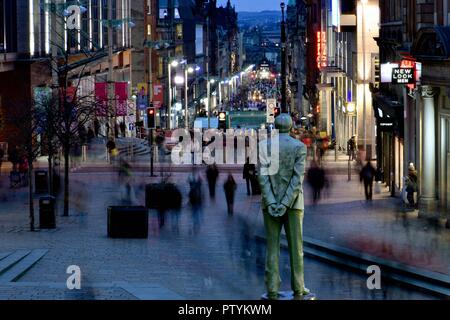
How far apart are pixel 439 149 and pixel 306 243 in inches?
345

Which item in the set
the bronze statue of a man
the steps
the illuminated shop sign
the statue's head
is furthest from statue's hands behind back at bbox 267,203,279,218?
the illuminated shop sign

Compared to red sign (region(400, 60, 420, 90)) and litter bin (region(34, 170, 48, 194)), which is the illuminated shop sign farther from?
litter bin (region(34, 170, 48, 194))

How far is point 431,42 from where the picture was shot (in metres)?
33.7

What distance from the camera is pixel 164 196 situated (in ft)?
126

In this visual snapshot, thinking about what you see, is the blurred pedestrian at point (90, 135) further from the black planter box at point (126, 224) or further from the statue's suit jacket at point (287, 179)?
the statue's suit jacket at point (287, 179)

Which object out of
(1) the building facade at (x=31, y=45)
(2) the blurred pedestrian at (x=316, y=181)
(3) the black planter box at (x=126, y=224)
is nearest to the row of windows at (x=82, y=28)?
(1) the building facade at (x=31, y=45)

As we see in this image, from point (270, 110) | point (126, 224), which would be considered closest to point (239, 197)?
point (126, 224)

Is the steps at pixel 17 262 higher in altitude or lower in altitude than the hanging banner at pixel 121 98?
lower

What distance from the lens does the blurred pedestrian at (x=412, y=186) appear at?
37406mm

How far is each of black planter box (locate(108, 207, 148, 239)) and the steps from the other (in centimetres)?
347

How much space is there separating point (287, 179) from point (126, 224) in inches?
574

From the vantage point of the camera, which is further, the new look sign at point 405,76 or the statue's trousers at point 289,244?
the new look sign at point 405,76
